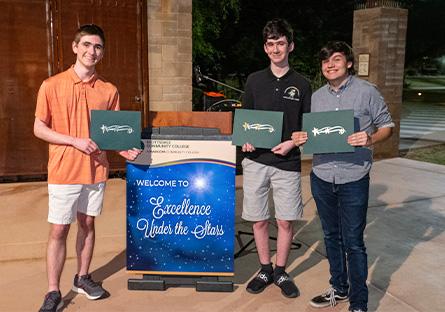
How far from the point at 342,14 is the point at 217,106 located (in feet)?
44.3

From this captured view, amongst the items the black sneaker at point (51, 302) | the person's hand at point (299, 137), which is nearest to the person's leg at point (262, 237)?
the person's hand at point (299, 137)

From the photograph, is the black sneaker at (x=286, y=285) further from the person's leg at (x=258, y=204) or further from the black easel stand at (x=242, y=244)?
the black easel stand at (x=242, y=244)

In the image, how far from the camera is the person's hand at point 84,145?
3.42 meters

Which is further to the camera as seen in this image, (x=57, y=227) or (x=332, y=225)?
(x=332, y=225)

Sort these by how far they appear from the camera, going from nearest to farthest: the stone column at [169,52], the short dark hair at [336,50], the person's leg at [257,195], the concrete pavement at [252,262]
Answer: the short dark hair at [336,50]
the concrete pavement at [252,262]
the person's leg at [257,195]
the stone column at [169,52]

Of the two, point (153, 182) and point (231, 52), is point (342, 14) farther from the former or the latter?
point (153, 182)

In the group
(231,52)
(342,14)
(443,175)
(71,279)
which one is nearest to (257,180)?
(71,279)

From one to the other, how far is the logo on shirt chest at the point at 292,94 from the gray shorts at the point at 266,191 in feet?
1.84

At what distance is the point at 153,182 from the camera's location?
391cm

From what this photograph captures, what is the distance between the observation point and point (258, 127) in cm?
365

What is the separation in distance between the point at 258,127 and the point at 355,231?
1.00 m

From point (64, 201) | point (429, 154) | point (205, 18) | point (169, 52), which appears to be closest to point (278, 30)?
point (64, 201)

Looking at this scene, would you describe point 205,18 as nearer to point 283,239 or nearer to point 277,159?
point 277,159

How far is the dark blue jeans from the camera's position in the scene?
3422 mm
